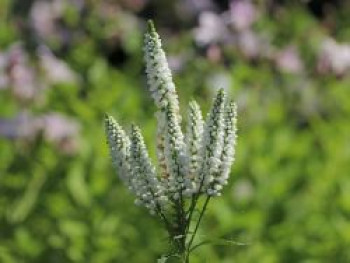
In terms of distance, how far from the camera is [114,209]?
5.41m

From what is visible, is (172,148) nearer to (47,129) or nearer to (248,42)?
(47,129)

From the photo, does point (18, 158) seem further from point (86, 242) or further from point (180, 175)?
point (180, 175)

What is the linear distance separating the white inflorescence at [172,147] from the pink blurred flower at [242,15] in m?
3.80

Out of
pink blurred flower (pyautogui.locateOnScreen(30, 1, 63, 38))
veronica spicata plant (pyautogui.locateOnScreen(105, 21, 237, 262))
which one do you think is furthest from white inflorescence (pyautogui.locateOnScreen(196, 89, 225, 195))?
pink blurred flower (pyautogui.locateOnScreen(30, 1, 63, 38))

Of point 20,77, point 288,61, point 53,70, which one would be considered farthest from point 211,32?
point 20,77

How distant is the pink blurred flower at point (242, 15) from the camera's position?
6.09 m

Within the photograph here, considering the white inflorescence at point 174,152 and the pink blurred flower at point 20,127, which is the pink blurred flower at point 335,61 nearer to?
the pink blurred flower at point 20,127

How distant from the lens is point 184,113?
18.6 ft

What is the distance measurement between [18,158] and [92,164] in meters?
0.39

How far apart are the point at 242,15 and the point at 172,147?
154 inches

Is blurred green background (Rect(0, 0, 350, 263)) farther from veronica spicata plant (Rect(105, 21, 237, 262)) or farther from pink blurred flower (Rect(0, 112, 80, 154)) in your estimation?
veronica spicata plant (Rect(105, 21, 237, 262))

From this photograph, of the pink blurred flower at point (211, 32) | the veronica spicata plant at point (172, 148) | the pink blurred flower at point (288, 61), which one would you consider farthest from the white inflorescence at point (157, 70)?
the pink blurred flower at point (288, 61)

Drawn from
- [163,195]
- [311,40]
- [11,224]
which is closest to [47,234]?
[11,224]

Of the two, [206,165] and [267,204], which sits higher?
[267,204]
